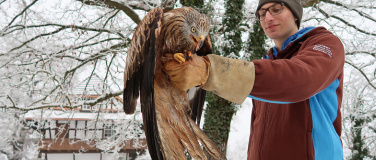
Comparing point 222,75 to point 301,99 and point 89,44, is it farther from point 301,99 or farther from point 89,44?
point 89,44

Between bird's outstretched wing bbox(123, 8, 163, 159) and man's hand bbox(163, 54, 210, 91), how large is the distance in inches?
4.0

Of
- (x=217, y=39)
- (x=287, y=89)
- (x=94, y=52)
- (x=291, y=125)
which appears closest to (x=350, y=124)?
(x=217, y=39)

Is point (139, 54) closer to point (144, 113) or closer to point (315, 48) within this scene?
point (144, 113)

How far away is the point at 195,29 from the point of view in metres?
1.36

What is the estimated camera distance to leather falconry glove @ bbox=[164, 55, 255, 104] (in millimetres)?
998

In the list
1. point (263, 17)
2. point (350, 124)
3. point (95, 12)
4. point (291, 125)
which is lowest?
point (350, 124)

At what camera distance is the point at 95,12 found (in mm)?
6781

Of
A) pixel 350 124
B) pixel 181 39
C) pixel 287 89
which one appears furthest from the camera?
pixel 350 124

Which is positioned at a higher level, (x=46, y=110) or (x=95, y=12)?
(x=95, y=12)

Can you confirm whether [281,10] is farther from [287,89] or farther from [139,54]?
[139,54]

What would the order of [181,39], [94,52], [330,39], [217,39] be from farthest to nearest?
[94,52] < [217,39] < [181,39] < [330,39]

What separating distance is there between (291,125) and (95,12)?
20.5 ft

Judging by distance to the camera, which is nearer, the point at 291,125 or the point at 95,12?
the point at 291,125

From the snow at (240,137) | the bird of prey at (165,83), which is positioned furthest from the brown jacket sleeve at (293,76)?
the snow at (240,137)
